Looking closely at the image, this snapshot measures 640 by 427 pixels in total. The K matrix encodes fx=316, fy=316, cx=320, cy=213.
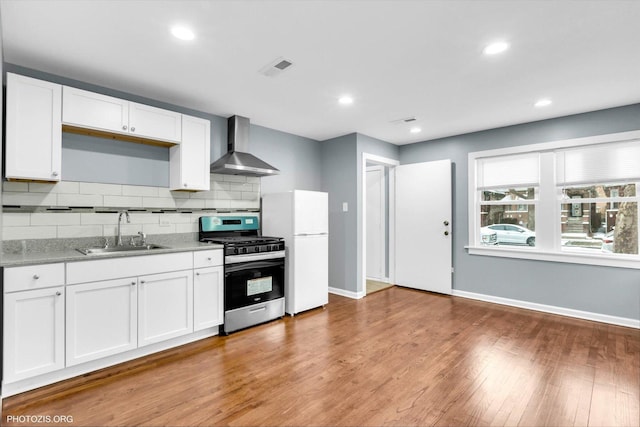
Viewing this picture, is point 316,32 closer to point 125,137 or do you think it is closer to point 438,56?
point 438,56

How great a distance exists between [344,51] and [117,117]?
2061 millimetres

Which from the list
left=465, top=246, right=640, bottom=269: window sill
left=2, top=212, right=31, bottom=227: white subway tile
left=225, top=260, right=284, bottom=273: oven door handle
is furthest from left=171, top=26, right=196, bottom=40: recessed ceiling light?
left=465, top=246, right=640, bottom=269: window sill

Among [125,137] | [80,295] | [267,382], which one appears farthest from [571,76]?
[80,295]

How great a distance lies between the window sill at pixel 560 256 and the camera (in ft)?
11.4

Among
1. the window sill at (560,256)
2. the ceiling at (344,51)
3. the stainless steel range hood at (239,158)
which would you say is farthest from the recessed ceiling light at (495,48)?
the window sill at (560,256)

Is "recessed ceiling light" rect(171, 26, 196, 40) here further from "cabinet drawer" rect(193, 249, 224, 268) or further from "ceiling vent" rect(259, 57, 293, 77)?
"cabinet drawer" rect(193, 249, 224, 268)

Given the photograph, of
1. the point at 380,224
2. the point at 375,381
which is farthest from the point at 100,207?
the point at 380,224

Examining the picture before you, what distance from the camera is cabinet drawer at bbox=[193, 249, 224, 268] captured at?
9.75ft

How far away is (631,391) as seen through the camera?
219cm

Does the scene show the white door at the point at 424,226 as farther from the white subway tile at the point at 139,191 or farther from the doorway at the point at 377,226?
the white subway tile at the point at 139,191

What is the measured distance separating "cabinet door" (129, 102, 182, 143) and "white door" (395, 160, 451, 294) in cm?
351

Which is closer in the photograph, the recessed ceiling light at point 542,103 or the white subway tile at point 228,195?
the recessed ceiling light at point 542,103

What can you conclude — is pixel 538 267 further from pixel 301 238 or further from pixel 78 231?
pixel 78 231

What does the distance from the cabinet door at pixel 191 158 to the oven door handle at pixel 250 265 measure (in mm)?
901
